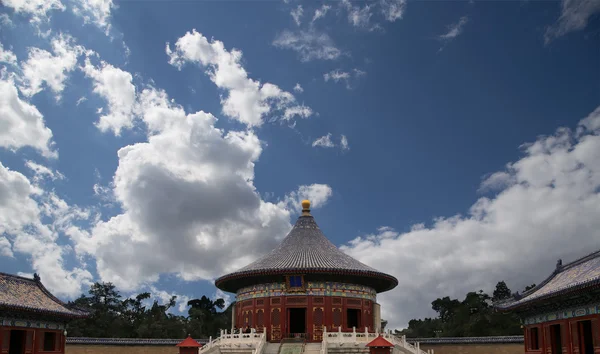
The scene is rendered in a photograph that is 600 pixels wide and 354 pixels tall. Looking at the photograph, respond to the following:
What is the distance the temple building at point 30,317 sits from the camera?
29.7 meters

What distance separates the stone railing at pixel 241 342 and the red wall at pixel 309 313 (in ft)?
9.26

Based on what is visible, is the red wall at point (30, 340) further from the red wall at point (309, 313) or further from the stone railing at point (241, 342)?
the red wall at point (309, 313)

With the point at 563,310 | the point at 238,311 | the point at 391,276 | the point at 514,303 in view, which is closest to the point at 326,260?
→ the point at 391,276

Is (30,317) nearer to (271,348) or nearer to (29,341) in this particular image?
(29,341)

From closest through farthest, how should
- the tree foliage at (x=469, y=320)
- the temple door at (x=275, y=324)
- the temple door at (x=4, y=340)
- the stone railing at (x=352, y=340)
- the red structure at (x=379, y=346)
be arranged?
the red structure at (x=379, y=346) → the temple door at (x=4, y=340) → the stone railing at (x=352, y=340) → the temple door at (x=275, y=324) → the tree foliage at (x=469, y=320)

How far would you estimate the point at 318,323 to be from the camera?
126 feet

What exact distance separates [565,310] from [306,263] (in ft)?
55.8

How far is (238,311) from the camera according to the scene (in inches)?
1663

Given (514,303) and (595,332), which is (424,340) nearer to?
(514,303)

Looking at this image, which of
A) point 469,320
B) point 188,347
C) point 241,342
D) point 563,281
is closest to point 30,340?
point 188,347

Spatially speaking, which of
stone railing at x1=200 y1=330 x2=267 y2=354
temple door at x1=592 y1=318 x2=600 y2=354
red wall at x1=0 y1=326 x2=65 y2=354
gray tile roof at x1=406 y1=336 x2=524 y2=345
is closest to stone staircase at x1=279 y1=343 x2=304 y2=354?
stone railing at x1=200 y1=330 x2=267 y2=354

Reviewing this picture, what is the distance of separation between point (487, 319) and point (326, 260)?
24.3 m

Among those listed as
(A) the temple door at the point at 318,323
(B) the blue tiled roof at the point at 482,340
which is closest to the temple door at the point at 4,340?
(A) the temple door at the point at 318,323

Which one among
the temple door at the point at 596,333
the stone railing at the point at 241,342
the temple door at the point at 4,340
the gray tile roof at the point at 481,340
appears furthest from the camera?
the gray tile roof at the point at 481,340
